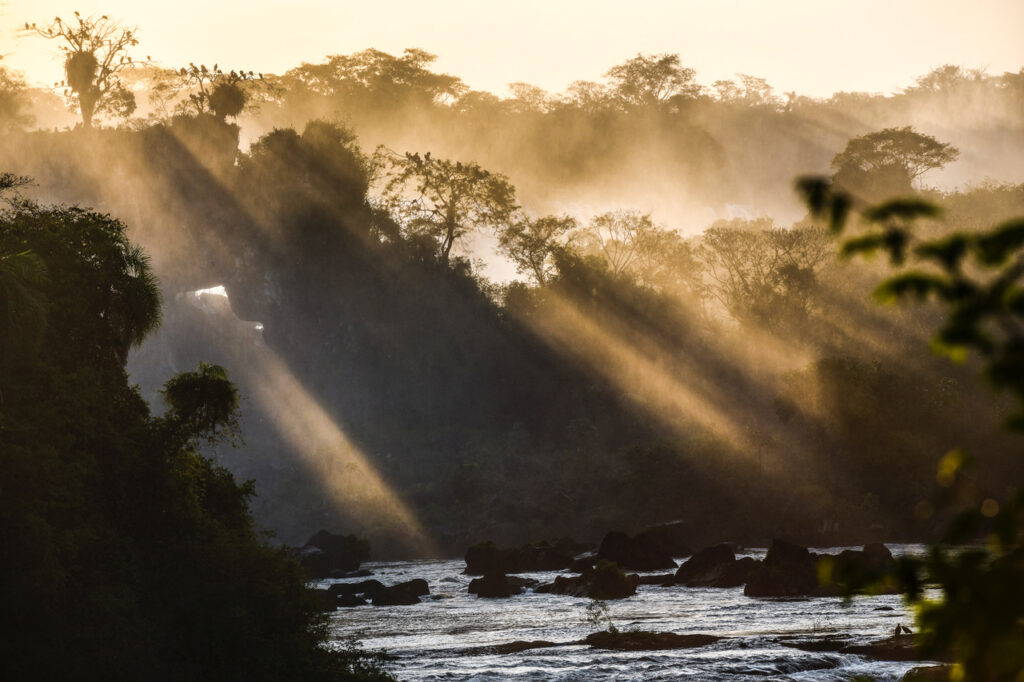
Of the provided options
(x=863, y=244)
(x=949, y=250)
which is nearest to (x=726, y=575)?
(x=863, y=244)

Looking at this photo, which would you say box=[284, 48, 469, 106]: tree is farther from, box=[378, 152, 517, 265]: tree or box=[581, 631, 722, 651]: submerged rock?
box=[581, 631, 722, 651]: submerged rock

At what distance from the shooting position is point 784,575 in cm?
3847

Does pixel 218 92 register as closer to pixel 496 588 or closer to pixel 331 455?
pixel 331 455

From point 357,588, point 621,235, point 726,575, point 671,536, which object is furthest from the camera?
point 621,235

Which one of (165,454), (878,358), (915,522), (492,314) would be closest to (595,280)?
(492,314)

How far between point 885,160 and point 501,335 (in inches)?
1422

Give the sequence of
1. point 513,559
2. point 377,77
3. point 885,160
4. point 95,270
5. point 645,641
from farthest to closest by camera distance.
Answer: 1. point 377,77
2. point 885,160
3. point 513,559
4. point 645,641
5. point 95,270

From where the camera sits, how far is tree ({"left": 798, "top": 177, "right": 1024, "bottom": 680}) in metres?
3.05

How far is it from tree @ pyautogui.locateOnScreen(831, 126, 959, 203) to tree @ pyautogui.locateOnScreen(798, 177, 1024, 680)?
8911 centimetres

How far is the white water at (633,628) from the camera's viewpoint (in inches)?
963

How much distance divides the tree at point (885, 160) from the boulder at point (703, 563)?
169 ft

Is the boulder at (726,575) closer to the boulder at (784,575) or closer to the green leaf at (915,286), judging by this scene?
the boulder at (784,575)

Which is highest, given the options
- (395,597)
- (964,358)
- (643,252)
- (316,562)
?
(643,252)

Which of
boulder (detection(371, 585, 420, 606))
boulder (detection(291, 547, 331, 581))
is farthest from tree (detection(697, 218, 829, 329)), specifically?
boulder (detection(371, 585, 420, 606))
